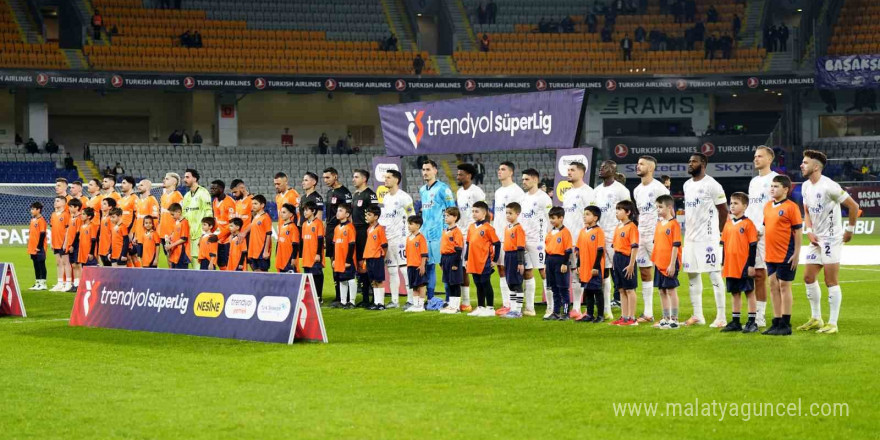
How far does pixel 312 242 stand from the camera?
16.5 meters

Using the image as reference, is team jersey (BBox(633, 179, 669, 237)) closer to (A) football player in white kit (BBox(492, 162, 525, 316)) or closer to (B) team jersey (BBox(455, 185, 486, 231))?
(A) football player in white kit (BBox(492, 162, 525, 316))

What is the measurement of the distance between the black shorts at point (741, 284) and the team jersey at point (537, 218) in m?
3.35

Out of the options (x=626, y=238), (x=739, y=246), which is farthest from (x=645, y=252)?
(x=739, y=246)

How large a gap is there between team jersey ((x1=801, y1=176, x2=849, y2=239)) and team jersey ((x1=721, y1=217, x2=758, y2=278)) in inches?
27.1

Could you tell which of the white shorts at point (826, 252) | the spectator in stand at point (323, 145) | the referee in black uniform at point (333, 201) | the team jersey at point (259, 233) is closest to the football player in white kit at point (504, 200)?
the referee in black uniform at point (333, 201)

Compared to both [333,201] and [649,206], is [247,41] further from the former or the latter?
[649,206]

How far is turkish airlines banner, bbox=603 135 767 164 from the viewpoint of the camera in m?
45.2

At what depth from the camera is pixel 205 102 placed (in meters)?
49.6

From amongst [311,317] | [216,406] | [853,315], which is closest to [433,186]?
[311,317]

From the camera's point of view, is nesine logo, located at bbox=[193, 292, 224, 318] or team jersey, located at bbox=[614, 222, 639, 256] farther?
team jersey, located at bbox=[614, 222, 639, 256]

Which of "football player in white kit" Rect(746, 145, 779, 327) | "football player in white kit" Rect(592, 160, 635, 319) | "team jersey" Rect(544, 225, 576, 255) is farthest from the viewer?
"football player in white kit" Rect(592, 160, 635, 319)

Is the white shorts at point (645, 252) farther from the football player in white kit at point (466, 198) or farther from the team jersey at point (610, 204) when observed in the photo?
the football player in white kit at point (466, 198)

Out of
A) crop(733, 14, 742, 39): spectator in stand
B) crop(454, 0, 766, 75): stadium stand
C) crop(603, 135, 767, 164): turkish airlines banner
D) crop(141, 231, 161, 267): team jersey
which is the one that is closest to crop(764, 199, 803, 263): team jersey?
crop(141, 231, 161, 267): team jersey

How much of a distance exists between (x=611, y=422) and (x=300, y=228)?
1073 cm
